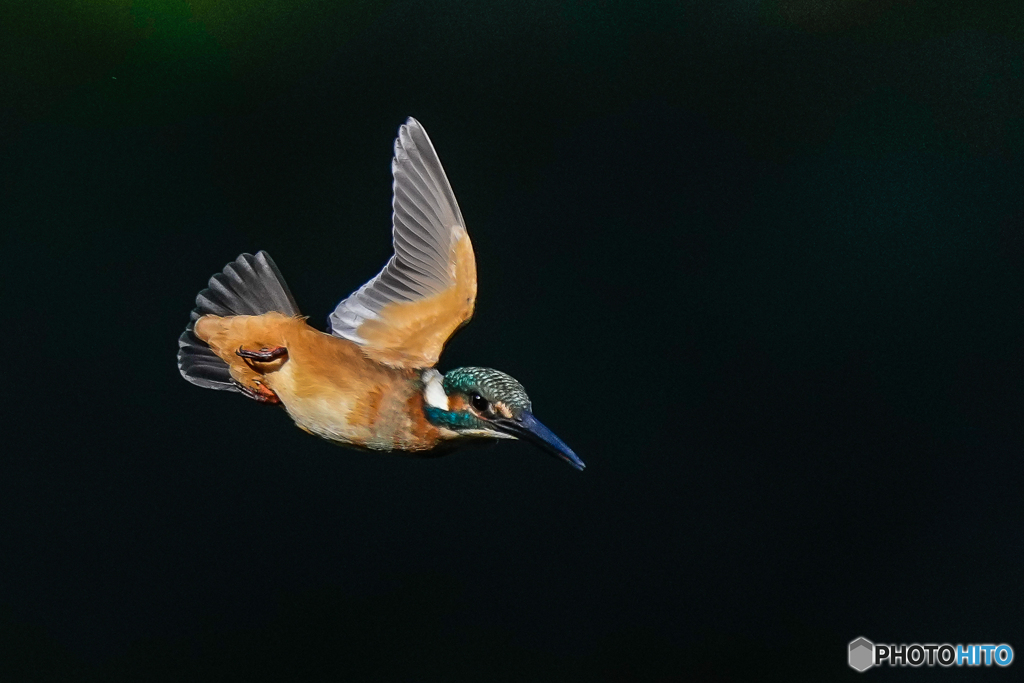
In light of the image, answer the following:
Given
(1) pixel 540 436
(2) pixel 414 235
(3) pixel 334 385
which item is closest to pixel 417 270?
(2) pixel 414 235

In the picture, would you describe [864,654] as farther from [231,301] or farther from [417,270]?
[231,301]

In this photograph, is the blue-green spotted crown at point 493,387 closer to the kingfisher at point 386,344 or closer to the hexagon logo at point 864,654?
the kingfisher at point 386,344

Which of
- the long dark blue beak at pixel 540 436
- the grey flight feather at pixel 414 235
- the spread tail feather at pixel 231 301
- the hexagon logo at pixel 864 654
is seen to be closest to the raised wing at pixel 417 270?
the grey flight feather at pixel 414 235

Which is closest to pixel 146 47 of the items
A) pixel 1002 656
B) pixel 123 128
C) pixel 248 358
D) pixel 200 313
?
pixel 123 128

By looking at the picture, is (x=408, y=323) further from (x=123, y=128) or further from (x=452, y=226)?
(x=123, y=128)
